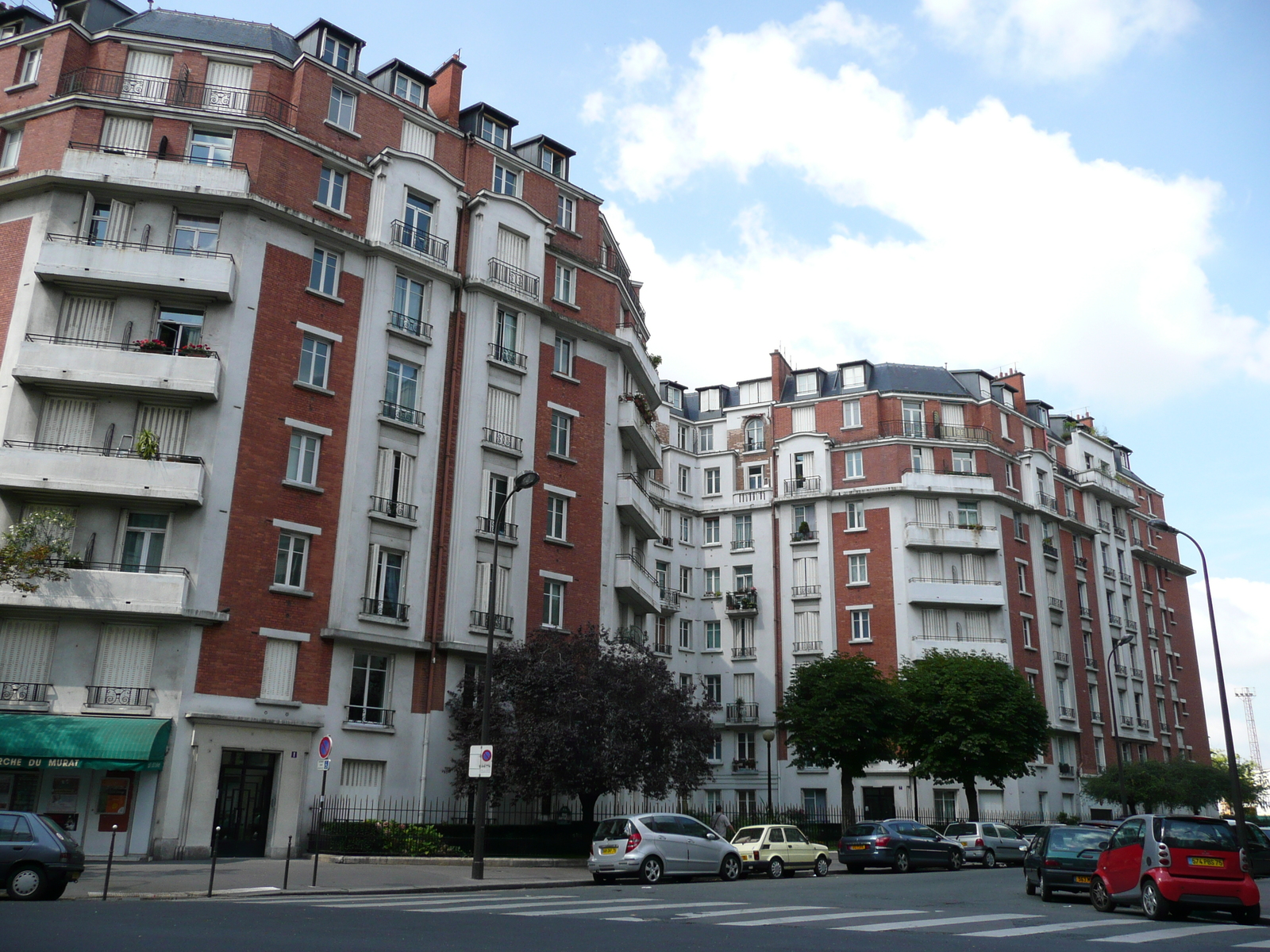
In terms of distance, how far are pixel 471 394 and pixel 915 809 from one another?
104 ft

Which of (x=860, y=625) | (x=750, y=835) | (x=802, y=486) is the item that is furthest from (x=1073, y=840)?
(x=802, y=486)

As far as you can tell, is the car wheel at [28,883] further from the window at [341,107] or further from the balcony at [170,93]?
the window at [341,107]

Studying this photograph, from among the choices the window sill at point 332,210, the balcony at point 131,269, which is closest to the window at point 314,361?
the balcony at point 131,269

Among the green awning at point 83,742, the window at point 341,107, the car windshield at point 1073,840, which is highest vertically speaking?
the window at point 341,107

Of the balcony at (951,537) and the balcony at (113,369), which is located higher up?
the balcony at (951,537)

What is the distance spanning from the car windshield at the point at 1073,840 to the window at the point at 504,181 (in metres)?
28.1

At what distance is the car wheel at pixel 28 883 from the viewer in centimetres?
Answer: 1603

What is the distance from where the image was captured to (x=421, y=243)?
35.3 meters

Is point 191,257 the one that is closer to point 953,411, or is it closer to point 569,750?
point 569,750

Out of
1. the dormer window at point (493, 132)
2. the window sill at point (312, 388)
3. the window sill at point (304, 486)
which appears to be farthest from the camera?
the dormer window at point (493, 132)

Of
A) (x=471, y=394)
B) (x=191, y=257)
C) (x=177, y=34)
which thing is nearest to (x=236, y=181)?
(x=191, y=257)

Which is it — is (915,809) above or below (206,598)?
below

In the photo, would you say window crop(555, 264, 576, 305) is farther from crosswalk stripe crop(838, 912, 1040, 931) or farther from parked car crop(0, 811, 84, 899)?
crosswalk stripe crop(838, 912, 1040, 931)

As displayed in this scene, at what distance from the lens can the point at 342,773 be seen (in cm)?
2956
